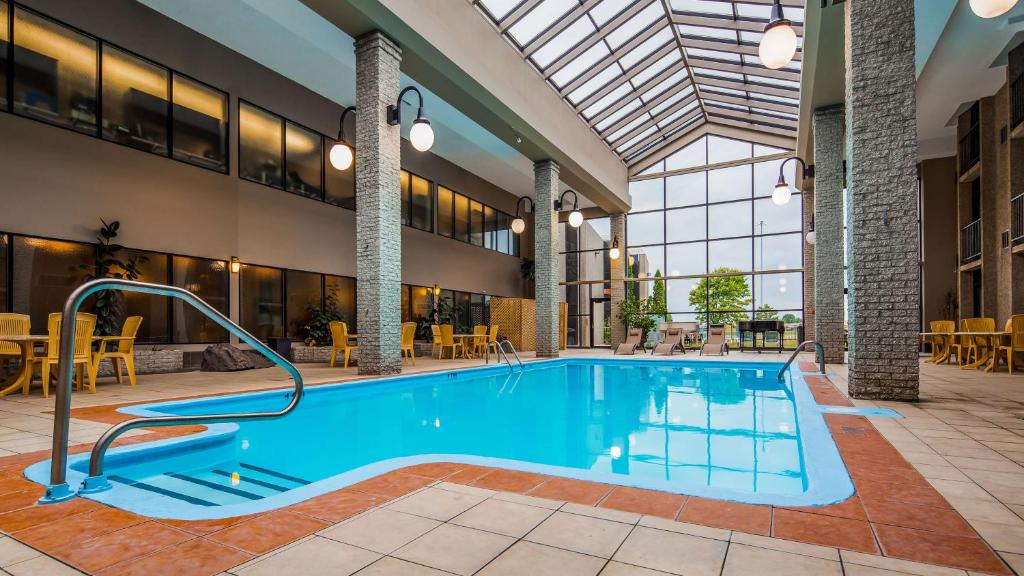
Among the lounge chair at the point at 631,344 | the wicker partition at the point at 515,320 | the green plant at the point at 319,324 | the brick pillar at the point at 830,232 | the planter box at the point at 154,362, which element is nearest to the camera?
the planter box at the point at 154,362

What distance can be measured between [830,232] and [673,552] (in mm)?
10216

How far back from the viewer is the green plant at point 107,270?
26.6 ft

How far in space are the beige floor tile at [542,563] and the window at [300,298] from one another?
35.4 ft

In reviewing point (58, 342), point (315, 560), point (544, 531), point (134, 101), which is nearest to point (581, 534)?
point (544, 531)

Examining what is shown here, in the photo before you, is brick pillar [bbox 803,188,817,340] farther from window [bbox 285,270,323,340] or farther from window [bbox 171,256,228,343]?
window [bbox 171,256,228,343]

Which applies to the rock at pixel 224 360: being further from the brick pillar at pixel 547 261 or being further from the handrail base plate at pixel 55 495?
the handrail base plate at pixel 55 495

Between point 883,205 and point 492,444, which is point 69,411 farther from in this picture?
point 883,205

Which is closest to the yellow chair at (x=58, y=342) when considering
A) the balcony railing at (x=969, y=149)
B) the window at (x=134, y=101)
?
the window at (x=134, y=101)

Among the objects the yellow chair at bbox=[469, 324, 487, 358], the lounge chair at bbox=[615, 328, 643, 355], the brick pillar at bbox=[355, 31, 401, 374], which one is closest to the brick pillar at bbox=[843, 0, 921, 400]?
the brick pillar at bbox=[355, 31, 401, 374]

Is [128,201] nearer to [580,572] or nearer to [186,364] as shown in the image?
[186,364]

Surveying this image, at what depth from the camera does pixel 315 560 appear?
173 cm

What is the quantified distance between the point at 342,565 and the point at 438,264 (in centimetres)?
1429

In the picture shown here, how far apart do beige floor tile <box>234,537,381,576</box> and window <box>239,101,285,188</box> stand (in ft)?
33.7

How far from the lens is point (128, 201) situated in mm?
8680
